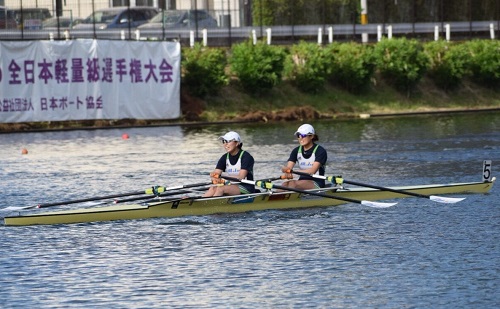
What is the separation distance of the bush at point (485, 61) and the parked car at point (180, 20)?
13.4 m

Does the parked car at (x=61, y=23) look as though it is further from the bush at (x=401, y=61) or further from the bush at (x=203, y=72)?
the bush at (x=401, y=61)

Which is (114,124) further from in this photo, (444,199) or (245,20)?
(444,199)

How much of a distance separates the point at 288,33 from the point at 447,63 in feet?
29.1

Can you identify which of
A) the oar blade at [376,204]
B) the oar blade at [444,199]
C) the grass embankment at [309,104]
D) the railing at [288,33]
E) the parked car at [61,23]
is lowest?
the oar blade at [444,199]

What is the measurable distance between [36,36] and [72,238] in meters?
30.0

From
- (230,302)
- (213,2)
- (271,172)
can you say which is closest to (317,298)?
(230,302)

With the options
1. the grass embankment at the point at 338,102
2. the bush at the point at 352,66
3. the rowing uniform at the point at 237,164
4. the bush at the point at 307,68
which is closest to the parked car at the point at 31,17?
the grass embankment at the point at 338,102

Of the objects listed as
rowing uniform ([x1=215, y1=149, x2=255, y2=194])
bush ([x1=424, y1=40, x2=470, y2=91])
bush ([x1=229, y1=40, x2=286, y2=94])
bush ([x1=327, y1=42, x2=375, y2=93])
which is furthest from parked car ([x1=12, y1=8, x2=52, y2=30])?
rowing uniform ([x1=215, y1=149, x2=255, y2=194])

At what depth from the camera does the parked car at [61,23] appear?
167ft

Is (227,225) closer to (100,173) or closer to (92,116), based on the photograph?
(100,173)

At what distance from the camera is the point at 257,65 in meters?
50.3

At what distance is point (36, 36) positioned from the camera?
166 feet

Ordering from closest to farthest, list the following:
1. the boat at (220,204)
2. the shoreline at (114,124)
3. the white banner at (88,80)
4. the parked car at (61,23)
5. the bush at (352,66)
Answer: the boat at (220,204) → the shoreline at (114,124) → the white banner at (88,80) → the parked car at (61,23) → the bush at (352,66)

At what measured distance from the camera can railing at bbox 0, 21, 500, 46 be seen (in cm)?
5156
